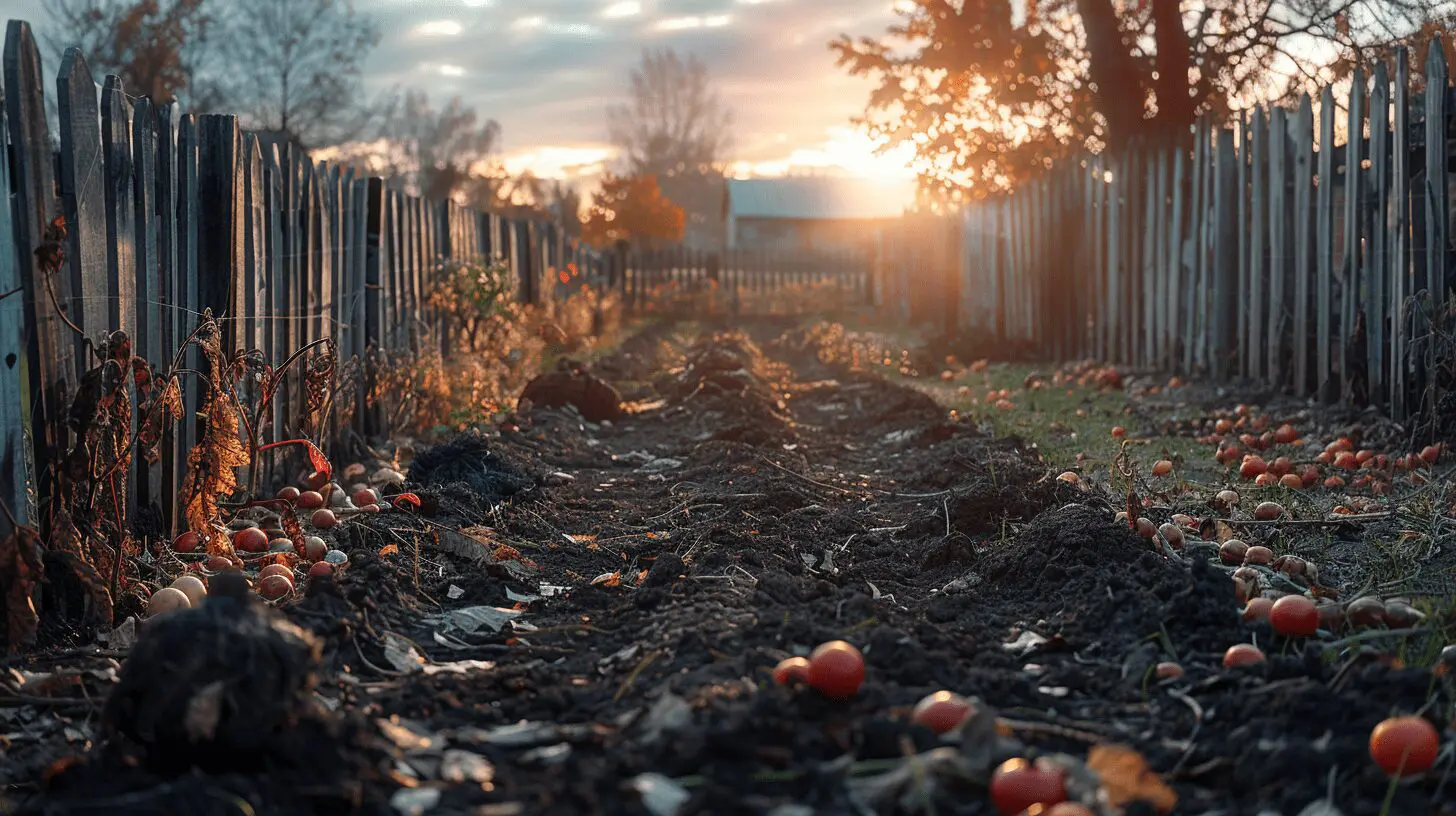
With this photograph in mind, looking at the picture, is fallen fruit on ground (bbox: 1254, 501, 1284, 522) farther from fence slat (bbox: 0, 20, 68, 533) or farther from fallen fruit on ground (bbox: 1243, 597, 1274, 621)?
fence slat (bbox: 0, 20, 68, 533)

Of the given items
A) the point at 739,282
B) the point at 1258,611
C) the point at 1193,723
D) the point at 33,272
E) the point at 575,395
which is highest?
the point at 739,282

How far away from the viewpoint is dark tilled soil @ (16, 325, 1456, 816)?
86.4 inches

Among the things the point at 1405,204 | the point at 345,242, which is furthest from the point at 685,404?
the point at 1405,204

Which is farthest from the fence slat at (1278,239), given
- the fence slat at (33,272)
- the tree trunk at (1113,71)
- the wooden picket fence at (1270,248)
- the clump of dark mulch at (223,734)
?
the clump of dark mulch at (223,734)

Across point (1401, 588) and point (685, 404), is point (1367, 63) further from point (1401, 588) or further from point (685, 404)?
point (1401, 588)

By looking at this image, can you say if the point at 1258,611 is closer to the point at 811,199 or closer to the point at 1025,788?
the point at 1025,788

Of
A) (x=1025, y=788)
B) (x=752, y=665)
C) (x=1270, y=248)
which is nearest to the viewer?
(x=1025, y=788)

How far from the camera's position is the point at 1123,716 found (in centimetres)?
276

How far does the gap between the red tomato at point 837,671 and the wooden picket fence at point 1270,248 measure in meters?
4.41

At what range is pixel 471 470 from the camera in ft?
19.0

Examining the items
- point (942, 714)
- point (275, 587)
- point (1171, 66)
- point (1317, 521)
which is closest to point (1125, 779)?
point (942, 714)

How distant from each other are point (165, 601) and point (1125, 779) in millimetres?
2783

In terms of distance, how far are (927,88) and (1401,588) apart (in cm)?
1111

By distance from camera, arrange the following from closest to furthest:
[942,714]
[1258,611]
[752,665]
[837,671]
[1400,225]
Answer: [942,714]
[837,671]
[752,665]
[1258,611]
[1400,225]
